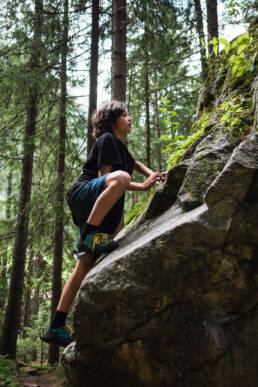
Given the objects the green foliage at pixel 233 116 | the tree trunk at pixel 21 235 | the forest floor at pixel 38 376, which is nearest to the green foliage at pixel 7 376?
the forest floor at pixel 38 376

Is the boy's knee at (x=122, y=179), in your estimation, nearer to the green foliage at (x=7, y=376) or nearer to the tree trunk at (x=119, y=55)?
the tree trunk at (x=119, y=55)

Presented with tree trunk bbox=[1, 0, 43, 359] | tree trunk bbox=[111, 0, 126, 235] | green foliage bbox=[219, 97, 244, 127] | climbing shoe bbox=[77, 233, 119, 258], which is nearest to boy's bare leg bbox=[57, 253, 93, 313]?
climbing shoe bbox=[77, 233, 119, 258]

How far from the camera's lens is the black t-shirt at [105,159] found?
3.39 metres

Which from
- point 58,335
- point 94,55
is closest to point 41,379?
point 58,335

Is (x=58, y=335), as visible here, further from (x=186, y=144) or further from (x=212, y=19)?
(x=212, y=19)

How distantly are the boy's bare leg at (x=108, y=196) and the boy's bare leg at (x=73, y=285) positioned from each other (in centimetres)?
51

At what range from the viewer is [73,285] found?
3318mm

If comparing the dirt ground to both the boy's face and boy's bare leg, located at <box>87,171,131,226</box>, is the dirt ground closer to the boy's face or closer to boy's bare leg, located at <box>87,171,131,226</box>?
boy's bare leg, located at <box>87,171,131,226</box>

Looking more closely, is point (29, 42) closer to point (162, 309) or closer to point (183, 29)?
point (183, 29)

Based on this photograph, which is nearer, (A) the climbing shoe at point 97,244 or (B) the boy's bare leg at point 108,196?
(B) the boy's bare leg at point 108,196

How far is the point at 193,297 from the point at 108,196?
4.16 feet

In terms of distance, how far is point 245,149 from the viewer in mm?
2506

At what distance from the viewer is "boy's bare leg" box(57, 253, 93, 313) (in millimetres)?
3302

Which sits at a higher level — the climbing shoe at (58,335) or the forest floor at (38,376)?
the climbing shoe at (58,335)
